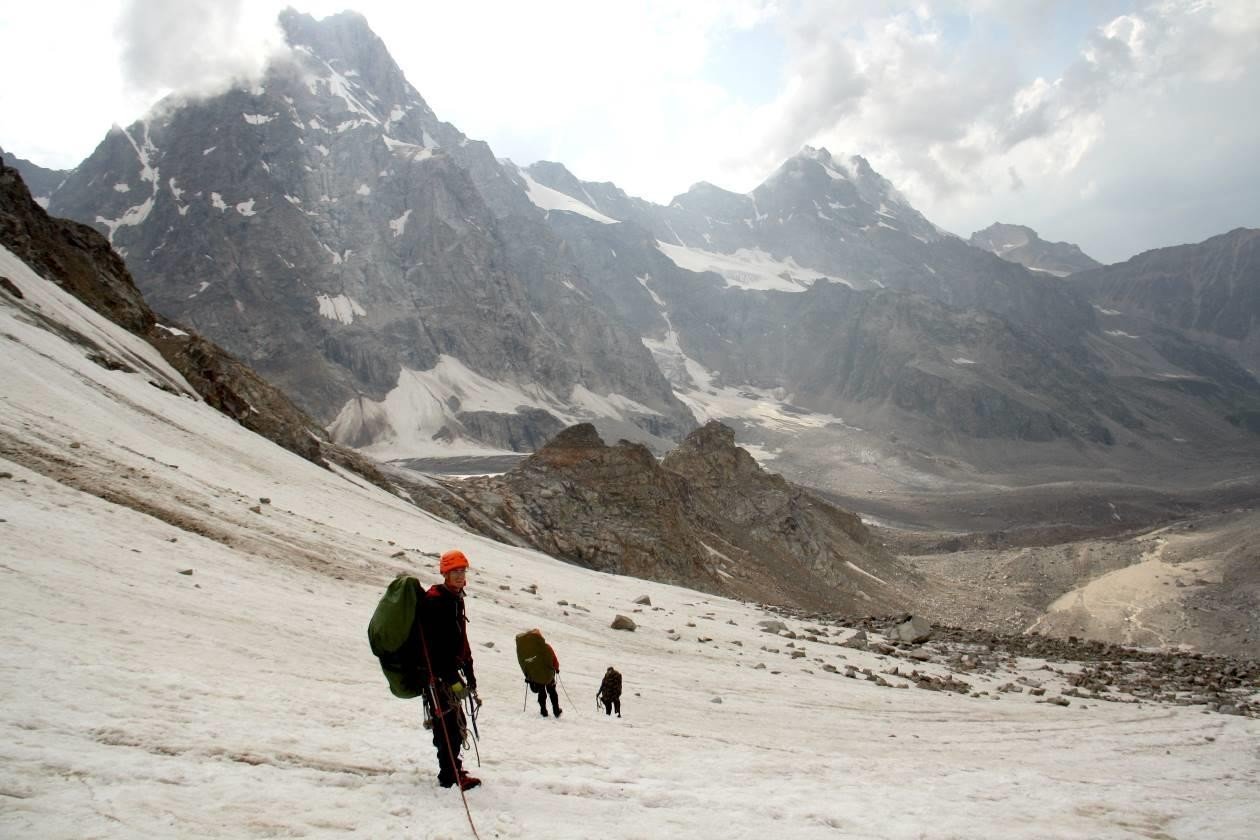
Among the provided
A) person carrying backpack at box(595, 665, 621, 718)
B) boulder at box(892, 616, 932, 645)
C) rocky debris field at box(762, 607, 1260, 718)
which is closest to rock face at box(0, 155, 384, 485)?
rocky debris field at box(762, 607, 1260, 718)

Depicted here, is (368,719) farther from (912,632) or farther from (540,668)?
(912,632)

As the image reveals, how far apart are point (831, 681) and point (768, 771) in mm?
9745

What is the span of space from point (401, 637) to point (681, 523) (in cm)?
4594

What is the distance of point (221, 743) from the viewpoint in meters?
6.56

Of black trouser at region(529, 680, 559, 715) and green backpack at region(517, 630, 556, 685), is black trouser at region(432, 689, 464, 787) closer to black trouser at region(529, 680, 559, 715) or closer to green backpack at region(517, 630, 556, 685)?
green backpack at region(517, 630, 556, 685)

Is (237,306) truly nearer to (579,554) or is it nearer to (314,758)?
(579,554)

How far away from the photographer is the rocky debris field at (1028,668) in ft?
66.5

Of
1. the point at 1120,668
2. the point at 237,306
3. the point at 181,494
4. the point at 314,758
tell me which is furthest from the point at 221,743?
the point at 237,306

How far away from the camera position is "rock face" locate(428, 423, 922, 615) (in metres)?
A: 45.3

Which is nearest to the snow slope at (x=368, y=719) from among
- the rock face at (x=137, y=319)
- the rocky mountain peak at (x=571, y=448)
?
the rock face at (x=137, y=319)

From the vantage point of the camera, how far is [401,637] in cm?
637

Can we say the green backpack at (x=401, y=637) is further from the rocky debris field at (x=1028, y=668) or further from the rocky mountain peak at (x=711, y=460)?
the rocky mountain peak at (x=711, y=460)

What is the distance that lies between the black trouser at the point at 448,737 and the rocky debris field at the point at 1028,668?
48.8ft

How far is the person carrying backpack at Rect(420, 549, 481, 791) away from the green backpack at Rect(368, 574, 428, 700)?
9cm
